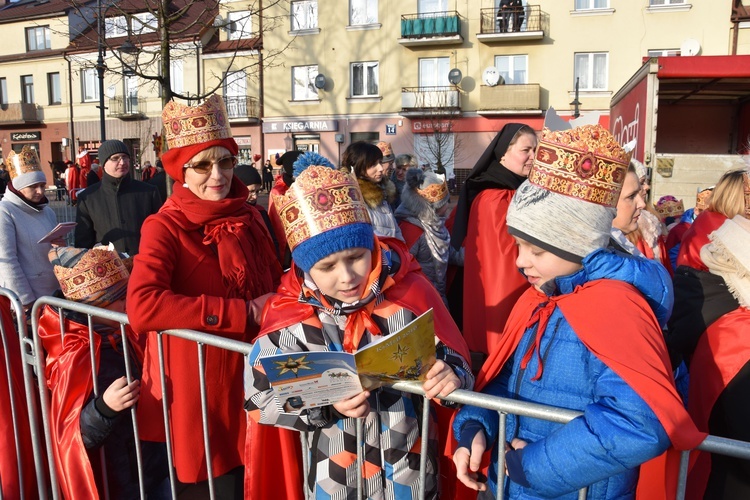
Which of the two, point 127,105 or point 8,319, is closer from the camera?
point 8,319

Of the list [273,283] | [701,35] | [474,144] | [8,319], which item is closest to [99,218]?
[8,319]

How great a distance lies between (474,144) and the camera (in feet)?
84.6

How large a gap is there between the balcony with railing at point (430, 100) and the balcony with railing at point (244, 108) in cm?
760

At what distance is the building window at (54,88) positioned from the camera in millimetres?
32000

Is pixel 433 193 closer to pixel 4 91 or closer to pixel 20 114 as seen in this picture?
pixel 20 114

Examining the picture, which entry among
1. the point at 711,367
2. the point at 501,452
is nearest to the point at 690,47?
the point at 711,367

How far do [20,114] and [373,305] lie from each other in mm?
36930

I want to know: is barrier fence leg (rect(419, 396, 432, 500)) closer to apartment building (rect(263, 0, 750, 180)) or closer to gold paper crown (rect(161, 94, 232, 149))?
gold paper crown (rect(161, 94, 232, 149))

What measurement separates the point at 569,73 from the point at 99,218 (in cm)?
2274

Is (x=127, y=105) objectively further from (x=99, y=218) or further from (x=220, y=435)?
(x=220, y=435)

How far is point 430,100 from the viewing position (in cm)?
2558

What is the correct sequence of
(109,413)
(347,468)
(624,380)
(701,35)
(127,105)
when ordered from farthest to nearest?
1. (127,105)
2. (701,35)
3. (109,413)
4. (347,468)
5. (624,380)

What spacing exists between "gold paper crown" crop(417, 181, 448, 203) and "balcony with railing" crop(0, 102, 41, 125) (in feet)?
114

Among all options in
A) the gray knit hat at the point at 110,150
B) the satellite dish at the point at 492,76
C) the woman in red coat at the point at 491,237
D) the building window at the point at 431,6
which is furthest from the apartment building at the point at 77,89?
the woman in red coat at the point at 491,237
